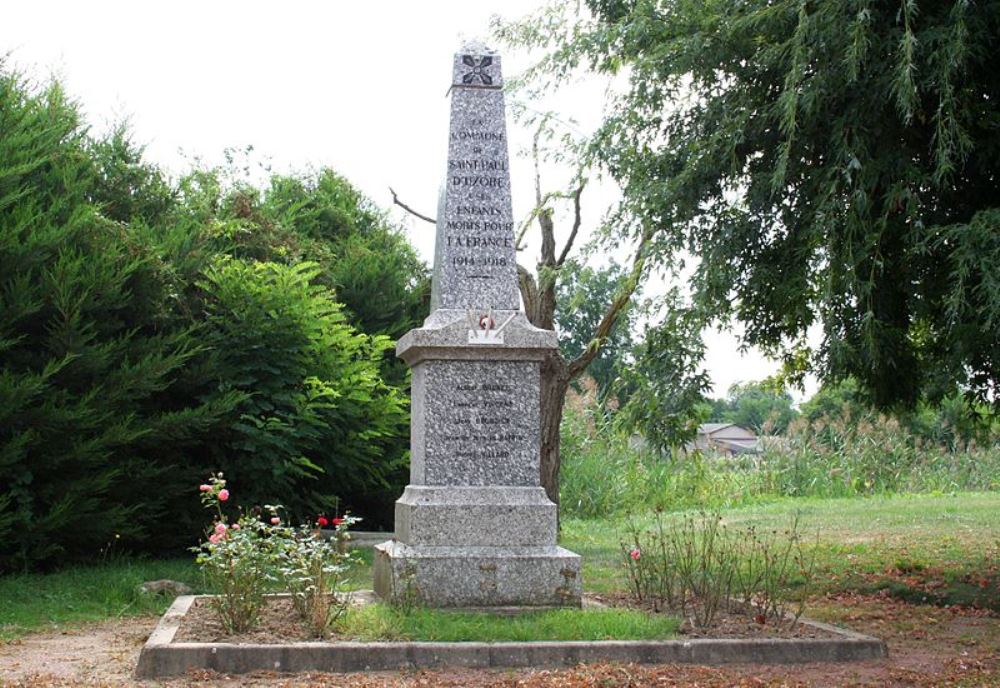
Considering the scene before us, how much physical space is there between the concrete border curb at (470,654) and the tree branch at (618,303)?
375 centimetres

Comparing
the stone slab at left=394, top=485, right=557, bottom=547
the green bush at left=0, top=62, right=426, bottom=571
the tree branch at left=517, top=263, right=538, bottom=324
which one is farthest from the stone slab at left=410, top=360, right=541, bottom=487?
the tree branch at left=517, top=263, right=538, bottom=324

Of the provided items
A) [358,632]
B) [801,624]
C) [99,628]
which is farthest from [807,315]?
[99,628]

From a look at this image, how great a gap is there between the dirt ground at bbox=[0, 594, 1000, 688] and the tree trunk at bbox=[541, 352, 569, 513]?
715 cm

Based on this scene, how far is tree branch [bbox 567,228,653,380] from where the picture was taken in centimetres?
1013

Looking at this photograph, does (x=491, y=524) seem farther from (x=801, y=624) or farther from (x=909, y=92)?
(x=909, y=92)

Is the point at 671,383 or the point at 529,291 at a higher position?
the point at 529,291

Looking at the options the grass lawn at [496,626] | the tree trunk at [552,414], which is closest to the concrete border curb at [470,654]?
the grass lawn at [496,626]

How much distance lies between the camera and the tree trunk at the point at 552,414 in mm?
15438

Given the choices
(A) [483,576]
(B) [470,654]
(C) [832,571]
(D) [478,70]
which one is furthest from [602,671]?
(C) [832,571]

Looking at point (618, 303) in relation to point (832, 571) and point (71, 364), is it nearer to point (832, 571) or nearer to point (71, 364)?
point (832, 571)

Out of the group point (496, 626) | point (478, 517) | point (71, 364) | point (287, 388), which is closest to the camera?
point (496, 626)

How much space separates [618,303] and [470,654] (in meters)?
7.72

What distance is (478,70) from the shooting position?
9125 millimetres

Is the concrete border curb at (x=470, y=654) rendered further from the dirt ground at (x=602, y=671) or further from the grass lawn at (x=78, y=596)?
the grass lawn at (x=78, y=596)
